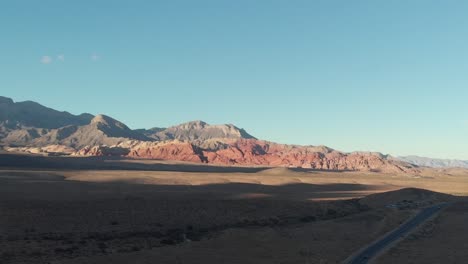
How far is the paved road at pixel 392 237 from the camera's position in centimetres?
3259

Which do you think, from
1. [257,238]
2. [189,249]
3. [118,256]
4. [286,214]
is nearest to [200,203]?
[286,214]

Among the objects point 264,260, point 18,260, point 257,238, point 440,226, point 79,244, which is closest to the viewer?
point 18,260

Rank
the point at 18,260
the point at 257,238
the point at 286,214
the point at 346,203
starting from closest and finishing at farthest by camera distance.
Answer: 1. the point at 18,260
2. the point at 257,238
3. the point at 286,214
4. the point at 346,203

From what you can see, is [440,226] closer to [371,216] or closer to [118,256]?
[371,216]

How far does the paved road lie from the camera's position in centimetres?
3259

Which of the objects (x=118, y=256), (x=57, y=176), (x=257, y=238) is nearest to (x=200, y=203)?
(x=257, y=238)

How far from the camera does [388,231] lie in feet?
149

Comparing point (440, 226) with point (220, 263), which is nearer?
point (220, 263)

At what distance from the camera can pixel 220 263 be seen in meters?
30.6

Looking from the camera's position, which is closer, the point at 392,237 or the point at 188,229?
the point at 392,237

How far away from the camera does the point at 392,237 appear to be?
41.7 meters

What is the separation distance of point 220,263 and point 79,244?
11.2m

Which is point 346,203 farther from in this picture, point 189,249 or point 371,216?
point 189,249

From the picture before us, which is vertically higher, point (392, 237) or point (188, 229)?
point (392, 237)
